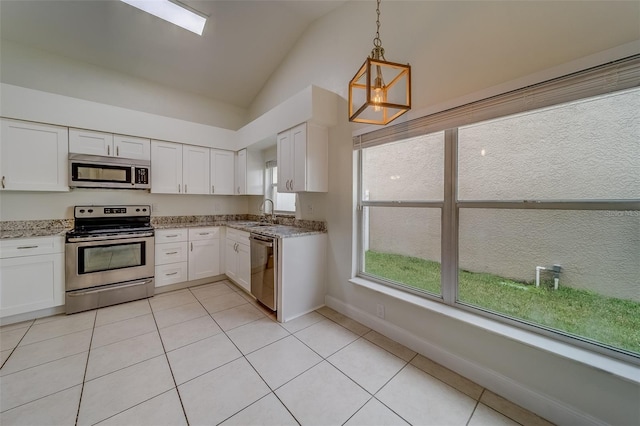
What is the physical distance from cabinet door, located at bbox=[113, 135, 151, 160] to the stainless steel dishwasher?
2123 mm

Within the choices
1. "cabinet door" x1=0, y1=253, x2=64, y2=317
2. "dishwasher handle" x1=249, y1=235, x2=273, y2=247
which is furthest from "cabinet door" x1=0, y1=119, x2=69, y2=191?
"dishwasher handle" x1=249, y1=235, x2=273, y2=247

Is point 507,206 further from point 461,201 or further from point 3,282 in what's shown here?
point 3,282

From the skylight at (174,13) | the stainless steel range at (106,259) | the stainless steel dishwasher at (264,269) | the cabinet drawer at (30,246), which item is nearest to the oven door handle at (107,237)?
the stainless steel range at (106,259)

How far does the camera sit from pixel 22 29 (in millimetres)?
2709

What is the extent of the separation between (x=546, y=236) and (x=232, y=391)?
239 cm

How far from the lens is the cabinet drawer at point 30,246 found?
93.8 inches

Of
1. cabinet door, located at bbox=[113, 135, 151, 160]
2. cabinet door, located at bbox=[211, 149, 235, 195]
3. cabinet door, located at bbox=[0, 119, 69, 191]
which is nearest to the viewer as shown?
cabinet door, located at bbox=[0, 119, 69, 191]

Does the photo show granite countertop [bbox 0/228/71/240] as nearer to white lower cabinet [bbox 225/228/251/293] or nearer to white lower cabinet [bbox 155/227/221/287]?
white lower cabinet [bbox 155/227/221/287]

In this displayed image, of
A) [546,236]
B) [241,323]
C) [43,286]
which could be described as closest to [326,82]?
[546,236]

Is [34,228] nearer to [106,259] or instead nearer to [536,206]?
[106,259]

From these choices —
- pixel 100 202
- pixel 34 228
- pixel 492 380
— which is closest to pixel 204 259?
pixel 100 202

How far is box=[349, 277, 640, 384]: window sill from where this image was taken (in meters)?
1.23

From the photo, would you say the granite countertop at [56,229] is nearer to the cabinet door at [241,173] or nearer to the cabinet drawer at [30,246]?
→ the cabinet drawer at [30,246]

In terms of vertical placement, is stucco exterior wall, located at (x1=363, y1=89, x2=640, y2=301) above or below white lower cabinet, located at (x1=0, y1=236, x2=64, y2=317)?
above
